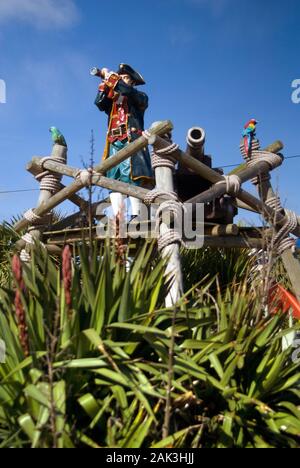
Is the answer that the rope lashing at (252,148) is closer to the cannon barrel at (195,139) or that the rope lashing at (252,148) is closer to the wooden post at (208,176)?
the wooden post at (208,176)

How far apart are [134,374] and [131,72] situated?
17.2 ft

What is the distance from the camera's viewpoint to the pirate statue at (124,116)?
20.9 ft

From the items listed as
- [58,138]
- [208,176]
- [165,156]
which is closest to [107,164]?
[165,156]

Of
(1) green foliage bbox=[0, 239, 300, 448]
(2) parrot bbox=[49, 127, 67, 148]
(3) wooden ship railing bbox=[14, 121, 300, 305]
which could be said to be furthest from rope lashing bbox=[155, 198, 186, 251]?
(2) parrot bbox=[49, 127, 67, 148]

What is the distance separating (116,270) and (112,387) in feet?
2.36

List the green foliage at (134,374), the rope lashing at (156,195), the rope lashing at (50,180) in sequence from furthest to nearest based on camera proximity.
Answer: the rope lashing at (50,180) < the rope lashing at (156,195) < the green foliage at (134,374)

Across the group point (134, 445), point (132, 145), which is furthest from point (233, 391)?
point (132, 145)

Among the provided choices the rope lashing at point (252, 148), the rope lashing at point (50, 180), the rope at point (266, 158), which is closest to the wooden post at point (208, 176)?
the rope at point (266, 158)

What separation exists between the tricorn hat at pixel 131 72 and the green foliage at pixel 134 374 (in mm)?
4474

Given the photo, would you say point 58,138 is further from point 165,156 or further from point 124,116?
point 165,156

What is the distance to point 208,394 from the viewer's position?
2672 millimetres

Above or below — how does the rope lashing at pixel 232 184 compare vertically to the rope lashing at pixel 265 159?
below
